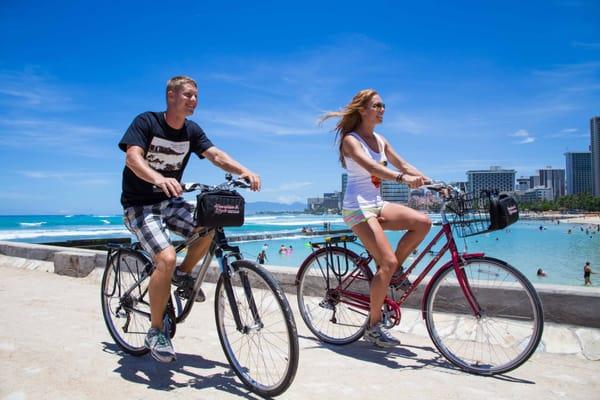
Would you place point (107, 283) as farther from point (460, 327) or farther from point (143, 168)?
point (460, 327)

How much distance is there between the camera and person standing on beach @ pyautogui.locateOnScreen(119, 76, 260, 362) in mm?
3127

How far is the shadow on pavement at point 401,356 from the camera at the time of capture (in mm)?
3410

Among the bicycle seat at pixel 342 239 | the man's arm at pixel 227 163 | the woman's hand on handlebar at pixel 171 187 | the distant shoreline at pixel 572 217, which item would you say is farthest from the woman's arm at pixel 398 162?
the distant shoreline at pixel 572 217

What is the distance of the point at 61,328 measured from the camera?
4.29m

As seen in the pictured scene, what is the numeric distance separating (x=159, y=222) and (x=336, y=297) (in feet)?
6.16

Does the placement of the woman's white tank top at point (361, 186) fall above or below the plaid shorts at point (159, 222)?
above

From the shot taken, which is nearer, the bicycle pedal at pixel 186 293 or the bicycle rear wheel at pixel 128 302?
the bicycle pedal at pixel 186 293

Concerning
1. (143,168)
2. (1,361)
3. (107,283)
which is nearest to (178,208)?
(143,168)

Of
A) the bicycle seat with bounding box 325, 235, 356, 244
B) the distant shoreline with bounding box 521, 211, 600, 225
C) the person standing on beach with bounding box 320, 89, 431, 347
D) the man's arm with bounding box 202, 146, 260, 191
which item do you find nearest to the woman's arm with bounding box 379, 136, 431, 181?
the person standing on beach with bounding box 320, 89, 431, 347

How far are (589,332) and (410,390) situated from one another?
70.6 inches

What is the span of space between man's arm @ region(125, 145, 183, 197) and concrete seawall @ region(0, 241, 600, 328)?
277 centimetres

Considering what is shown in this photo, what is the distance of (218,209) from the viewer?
2.95 metres

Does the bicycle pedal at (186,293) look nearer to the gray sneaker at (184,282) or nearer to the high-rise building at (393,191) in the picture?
the gray sneaker at (184,282)

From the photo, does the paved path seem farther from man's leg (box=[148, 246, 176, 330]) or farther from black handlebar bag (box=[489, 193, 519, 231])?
black handlebar bag (box=[489, 193, 519, 231])
